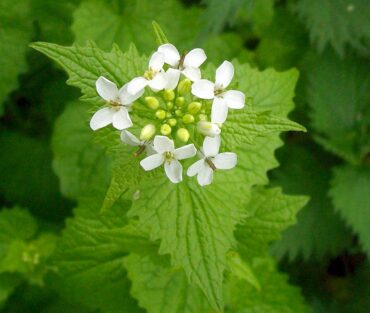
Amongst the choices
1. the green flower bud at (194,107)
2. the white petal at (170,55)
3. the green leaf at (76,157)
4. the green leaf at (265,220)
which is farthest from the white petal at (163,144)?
the green leaf at (76,157)

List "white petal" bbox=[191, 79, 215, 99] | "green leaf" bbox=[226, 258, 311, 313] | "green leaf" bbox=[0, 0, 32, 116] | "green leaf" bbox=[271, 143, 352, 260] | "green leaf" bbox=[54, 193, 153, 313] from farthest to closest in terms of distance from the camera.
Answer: "green leaf" bbox=[271, 143, 352, 260]
"green leaf" bbox=[0, 0, 32, 116]
"green leaf" bbox=[226, 258, 311, 313]
"green leaf" bbox=[54, 193, 153, 313]
"white petal" bbox=[191, 79, 215, 99]

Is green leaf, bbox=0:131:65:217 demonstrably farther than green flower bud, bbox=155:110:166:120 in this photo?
Yes

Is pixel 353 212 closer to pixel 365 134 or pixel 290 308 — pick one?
pixel 365 134

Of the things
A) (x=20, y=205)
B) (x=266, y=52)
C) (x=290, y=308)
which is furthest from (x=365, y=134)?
(x=20, y=205)

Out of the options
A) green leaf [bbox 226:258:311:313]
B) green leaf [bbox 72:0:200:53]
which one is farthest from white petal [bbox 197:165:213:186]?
green leaf [bbox 72:0:200:53]

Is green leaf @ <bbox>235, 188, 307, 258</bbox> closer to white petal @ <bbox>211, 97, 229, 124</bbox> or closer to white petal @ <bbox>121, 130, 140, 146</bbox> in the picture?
white petal @ <bbox>211, 97, 229, 124</bbox>
